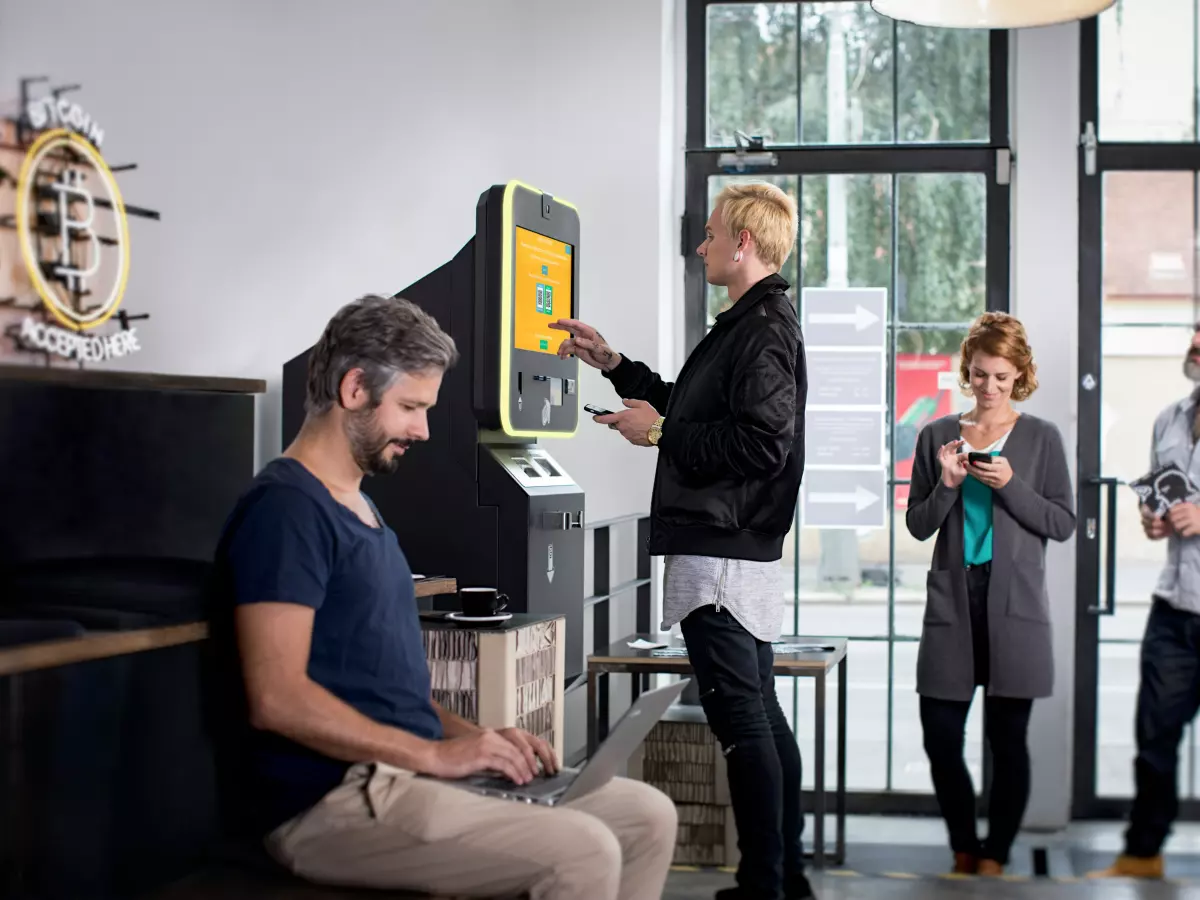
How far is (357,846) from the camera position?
1.74 meters

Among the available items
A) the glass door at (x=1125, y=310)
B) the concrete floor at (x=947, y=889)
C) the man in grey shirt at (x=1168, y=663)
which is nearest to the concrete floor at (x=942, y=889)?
the concrete floor at (x=947, y=889)

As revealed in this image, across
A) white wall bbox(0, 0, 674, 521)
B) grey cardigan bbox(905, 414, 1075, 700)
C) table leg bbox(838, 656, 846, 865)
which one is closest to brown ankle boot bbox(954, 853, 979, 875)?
table leg bbox(838, 656, 846, 865)

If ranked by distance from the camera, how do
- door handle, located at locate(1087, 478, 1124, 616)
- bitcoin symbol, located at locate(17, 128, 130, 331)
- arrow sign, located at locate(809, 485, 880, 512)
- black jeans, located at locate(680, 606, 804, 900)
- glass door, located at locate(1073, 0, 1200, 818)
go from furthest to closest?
1. arrow sign, located at locate(809, 485, 880, 512)
2. glass door, located at locate(1073, 0, 1200, 818)
3. door handle, located at locate(1087, 478, 1124, 616)
4. black jeans, located at locate(680, 606, 804, 900)
5. bitcoin symbol, located at locate(17, 128, 130, 331)

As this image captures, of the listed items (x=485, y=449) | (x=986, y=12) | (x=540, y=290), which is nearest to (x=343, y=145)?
(x=540, y=290)

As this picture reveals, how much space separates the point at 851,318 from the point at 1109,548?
3.38 ft

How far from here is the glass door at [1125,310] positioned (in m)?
4.23

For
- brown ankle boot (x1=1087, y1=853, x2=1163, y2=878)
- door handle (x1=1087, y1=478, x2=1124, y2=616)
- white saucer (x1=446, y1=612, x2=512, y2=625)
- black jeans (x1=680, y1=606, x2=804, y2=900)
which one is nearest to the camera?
white saucer (x1=446, y1=612, x2=512, y2=625)

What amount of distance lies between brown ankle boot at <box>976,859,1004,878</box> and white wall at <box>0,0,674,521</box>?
4.61ft

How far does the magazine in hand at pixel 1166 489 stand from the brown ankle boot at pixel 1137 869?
904mm

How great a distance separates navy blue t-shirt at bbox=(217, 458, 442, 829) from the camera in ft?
5.75

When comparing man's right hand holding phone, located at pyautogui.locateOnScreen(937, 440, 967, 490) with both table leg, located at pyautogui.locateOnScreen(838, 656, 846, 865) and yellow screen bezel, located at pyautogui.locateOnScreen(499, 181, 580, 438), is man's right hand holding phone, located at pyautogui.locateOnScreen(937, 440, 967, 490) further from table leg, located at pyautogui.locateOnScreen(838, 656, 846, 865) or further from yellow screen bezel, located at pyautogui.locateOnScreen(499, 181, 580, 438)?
yellow screen bezel, located at pyautogui.locateOnScreen(499, 181, 580, 438)

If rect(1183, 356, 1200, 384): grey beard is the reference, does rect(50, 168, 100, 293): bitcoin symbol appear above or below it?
above

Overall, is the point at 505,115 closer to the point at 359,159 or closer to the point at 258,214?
the point at 359,159

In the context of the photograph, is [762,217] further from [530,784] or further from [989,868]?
[989,868]
